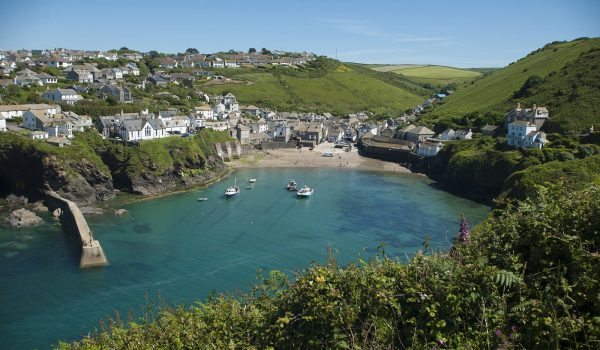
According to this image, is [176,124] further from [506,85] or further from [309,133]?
[506,85]

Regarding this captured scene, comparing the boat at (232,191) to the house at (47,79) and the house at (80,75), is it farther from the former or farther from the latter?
the house at (80,75)

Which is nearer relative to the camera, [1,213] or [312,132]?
[1,213]

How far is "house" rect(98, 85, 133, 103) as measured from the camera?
261 ft

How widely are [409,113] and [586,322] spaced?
111529mm

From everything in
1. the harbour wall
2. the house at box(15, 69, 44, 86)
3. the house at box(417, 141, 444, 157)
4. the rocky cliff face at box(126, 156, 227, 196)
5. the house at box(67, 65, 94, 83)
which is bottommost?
the rocky cliff face at box(126, 156, 227, 196)

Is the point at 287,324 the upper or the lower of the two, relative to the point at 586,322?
lower

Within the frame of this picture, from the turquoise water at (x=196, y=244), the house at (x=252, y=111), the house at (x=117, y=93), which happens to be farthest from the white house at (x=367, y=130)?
the house at (x=117, y=93)

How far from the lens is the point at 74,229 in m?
36.1

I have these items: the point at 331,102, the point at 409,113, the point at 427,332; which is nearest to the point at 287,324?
the point at 427,332

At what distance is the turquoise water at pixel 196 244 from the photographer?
2550 centimetres

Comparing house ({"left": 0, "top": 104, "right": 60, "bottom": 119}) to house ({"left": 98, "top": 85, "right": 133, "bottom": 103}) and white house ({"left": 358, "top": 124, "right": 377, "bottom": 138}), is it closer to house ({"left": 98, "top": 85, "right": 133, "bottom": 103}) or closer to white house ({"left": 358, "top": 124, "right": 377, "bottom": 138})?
house ({"left": 98, "top": 85, "right": 133, "bottom": 103})

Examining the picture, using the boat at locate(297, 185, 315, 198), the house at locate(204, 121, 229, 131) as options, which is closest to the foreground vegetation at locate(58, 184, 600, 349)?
the boat at locate(297, 185, 315, 198)

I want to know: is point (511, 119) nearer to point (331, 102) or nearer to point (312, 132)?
point (312, 132)

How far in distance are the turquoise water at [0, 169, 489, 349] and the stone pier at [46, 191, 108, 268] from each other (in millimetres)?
749
